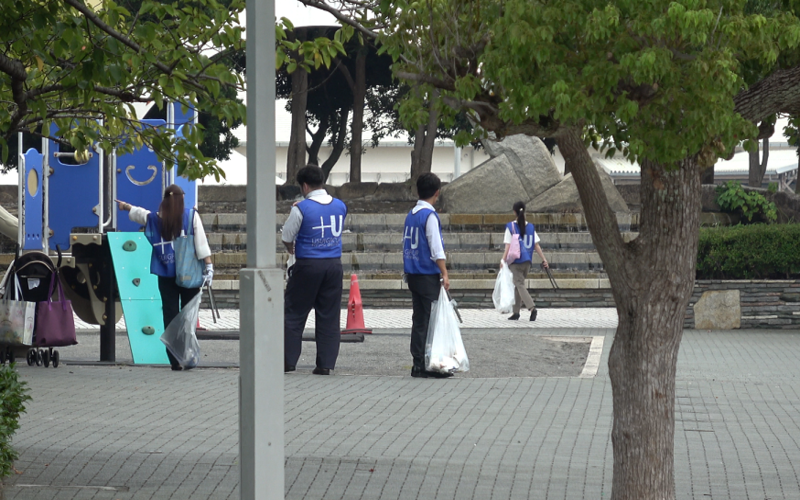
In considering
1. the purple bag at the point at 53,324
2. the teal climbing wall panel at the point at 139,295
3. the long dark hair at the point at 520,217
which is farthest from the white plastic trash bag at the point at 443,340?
the long dark hair at the point at 520,217

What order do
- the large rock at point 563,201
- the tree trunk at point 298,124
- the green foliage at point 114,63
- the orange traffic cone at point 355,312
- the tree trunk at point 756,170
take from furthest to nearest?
the tree trunk at point 756,170 → the tree trunk at point 298,124 → the large rock at point 563,201 → the orange traffic cone at point 355,312 → the green foliage at point 114,63

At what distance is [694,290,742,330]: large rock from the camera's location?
14281 mm

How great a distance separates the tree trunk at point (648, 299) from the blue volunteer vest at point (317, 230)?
16.0 ft

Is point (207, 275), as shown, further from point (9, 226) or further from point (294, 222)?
point (9, 226)

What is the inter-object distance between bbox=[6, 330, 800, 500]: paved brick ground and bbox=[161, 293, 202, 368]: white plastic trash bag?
0.21 metres

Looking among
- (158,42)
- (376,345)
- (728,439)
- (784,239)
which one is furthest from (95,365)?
(784,239)

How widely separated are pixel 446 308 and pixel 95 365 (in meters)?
3.59

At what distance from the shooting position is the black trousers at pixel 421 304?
916 cm

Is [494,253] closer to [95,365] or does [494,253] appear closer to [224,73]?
[95,365]

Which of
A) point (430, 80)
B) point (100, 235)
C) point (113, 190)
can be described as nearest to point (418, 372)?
point (100, 235)

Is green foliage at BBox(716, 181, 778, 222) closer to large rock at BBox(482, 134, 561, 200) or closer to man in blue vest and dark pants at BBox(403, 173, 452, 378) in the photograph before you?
large rock at BBox(482, 134, 561, 200)

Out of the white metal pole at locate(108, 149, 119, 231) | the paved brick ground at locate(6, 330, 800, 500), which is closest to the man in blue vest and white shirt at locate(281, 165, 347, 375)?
the paved brick ground at locate(6, 330, 800, 500)

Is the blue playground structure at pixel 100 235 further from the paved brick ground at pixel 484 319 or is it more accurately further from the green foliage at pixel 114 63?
the paved brick ground at pixel 484 319

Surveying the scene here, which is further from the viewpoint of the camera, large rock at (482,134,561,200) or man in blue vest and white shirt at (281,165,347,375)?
large rock at (482,134,561,200)
